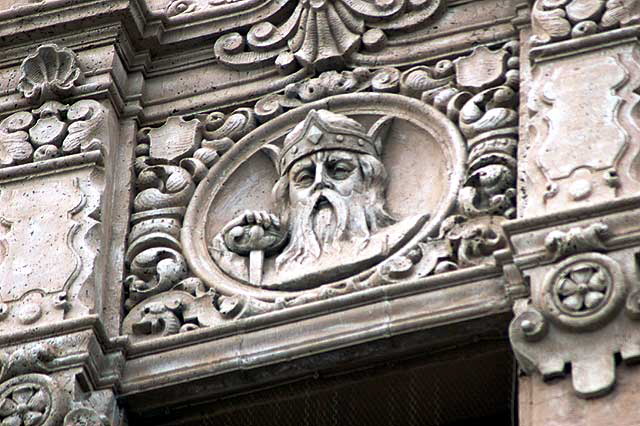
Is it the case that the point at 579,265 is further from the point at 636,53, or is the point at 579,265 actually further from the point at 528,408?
the point at 636,53

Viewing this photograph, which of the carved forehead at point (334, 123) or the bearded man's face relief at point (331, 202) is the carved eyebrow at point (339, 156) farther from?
the carved forehead at point (334, 123)

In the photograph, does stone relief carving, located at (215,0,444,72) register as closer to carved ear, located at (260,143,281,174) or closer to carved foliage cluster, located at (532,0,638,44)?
carved ear, located at (260,143,281,174)

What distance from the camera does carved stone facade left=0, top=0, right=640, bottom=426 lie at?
45.2 ft

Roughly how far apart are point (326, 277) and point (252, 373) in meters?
0.71

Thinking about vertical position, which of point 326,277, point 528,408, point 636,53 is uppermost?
point 636,53

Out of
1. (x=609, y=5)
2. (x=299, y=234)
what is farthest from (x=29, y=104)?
(x=609, y=5)

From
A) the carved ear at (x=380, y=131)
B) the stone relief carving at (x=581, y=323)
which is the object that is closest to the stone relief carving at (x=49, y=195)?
the carved ear at (x=380, y=131)

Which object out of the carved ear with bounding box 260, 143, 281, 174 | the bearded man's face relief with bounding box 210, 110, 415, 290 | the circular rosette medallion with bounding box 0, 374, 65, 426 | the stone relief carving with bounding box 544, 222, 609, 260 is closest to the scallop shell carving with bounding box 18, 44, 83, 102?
the carved ear with bounding box 260, 143, 281, 174

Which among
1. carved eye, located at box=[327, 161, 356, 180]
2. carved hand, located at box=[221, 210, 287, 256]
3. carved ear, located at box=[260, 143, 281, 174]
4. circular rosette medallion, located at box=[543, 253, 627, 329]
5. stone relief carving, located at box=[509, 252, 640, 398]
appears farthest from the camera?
carved ear, located at box=[260, 143, 281, 174]

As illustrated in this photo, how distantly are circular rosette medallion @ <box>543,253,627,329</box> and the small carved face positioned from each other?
1877 millimetres

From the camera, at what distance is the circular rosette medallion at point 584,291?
13266 millimetres

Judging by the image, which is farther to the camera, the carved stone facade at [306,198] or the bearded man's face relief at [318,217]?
the bearded man's face relief at [318,217]

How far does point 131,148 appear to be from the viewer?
16.0 m

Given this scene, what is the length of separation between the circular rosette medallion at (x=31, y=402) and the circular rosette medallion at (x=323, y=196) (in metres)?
1.17
